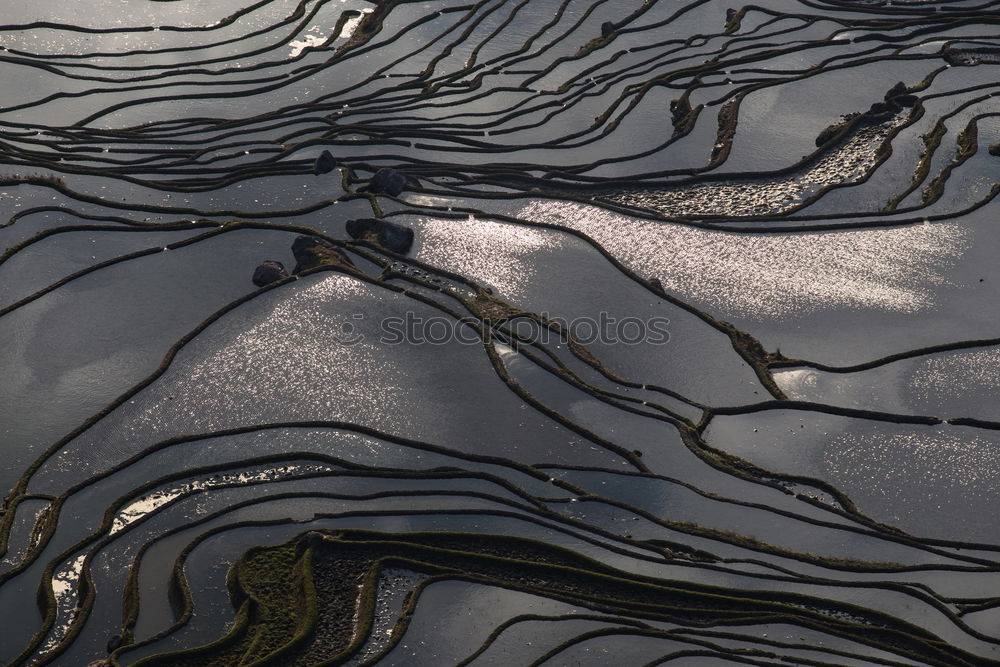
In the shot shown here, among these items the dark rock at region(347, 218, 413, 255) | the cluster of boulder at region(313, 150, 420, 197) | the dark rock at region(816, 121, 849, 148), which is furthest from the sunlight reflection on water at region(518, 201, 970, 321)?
the dark rock at region(816, 121, 849, 148)

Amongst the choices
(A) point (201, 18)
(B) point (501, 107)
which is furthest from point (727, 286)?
(A) point (201, 18)

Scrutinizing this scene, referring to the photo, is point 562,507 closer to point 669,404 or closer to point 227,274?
point 669,404

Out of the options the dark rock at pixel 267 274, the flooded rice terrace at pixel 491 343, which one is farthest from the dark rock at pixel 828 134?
the dark rock at pixel 267 274

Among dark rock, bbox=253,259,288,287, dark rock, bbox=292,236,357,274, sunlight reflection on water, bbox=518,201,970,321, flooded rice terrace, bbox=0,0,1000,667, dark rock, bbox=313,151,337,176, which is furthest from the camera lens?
dark rock, bbox=313,151,337,176

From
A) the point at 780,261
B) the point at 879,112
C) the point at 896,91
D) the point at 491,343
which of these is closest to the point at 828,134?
the point at 879,112

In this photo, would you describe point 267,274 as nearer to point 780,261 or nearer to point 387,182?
point 387,182

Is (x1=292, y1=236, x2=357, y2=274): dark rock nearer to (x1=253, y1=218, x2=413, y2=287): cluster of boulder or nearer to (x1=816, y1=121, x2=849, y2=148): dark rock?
(x1=253, y1=218, x2=413, y2=287): cluster of boulder
